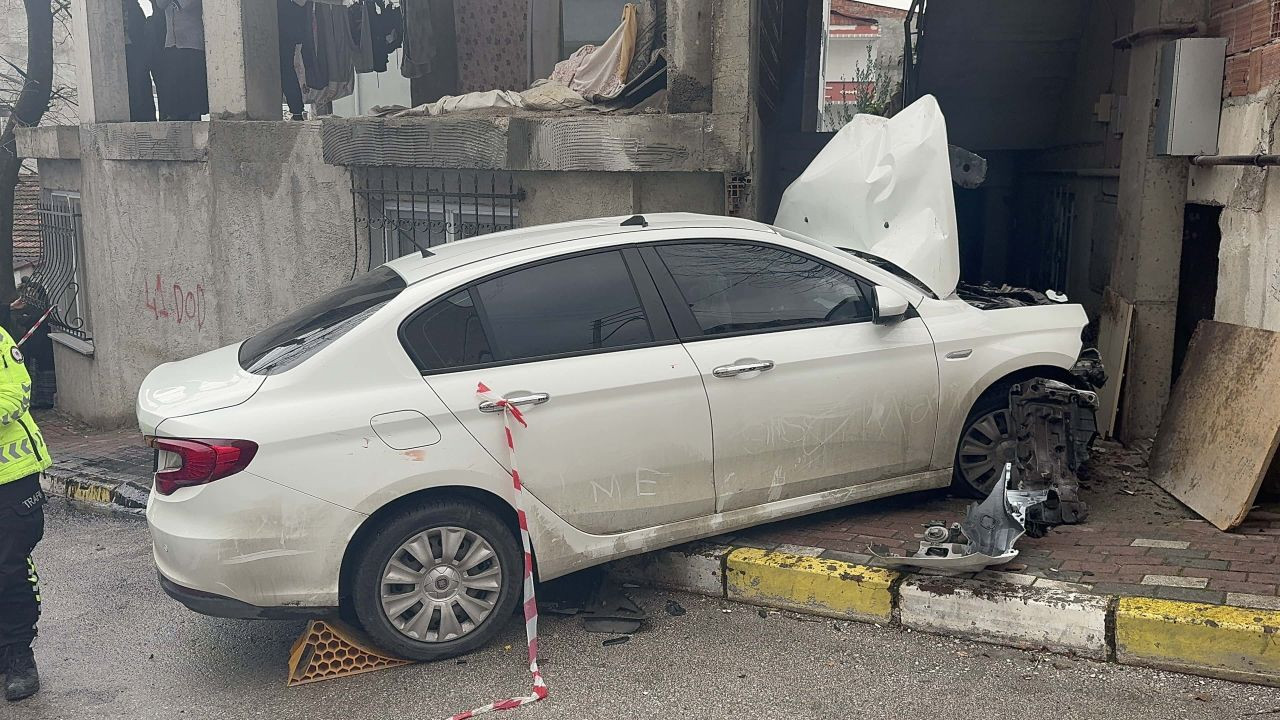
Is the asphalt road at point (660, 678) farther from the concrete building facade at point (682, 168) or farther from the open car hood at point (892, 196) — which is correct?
the concrete building facade at point (682, 168)

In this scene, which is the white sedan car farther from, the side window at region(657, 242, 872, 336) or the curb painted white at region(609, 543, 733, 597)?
the curb painted white at region(609, 543, 733, 597)

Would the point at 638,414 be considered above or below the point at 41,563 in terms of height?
above

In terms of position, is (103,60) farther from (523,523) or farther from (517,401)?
(523,523)

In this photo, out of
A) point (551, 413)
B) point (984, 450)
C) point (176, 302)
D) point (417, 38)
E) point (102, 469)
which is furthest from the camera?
point (417, 38)

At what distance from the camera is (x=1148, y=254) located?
6816mm

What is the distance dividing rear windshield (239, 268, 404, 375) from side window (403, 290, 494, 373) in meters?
0.19

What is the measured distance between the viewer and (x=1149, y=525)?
5305mm

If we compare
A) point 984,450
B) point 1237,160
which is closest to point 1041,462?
point 984,450

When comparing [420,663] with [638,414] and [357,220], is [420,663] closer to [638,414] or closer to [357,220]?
[638,414]

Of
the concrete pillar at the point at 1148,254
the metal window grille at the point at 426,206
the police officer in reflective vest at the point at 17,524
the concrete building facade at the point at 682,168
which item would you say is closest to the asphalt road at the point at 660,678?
the police officer in reflective vest at the point at 17,524

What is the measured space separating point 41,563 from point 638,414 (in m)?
4.01

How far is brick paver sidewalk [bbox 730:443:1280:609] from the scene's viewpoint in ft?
14.6

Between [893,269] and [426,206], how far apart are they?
4126 mm

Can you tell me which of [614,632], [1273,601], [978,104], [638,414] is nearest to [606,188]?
[638,414]
